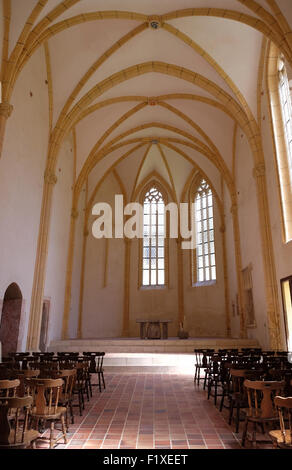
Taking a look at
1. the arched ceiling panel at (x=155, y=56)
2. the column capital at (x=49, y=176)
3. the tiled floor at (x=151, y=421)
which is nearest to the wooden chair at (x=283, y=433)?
the tiled floor at (x=151, y=421)

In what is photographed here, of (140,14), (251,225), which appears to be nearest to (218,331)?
(251,225)

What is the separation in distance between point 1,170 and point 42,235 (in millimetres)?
3816

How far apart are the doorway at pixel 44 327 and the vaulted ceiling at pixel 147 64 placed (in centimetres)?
635

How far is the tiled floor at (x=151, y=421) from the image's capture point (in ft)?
13.9

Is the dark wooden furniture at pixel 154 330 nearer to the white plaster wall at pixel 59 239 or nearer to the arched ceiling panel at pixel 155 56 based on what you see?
the white plaster wall at pixel 59 239

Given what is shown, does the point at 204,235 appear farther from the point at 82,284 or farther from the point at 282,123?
the point at 282,123

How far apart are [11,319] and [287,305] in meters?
9.17

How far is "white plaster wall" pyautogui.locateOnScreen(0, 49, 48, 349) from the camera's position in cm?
985

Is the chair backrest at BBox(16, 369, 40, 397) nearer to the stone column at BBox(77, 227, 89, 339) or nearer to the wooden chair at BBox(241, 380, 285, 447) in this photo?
the wooden chair at BBox(241, 380, 285, 447)

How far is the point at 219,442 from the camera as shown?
14.1ft

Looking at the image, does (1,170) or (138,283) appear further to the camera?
(138,283)

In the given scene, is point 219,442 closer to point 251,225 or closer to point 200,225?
point 251,225

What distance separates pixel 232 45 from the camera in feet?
40.3

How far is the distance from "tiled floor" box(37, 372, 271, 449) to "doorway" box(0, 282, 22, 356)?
4.17m
